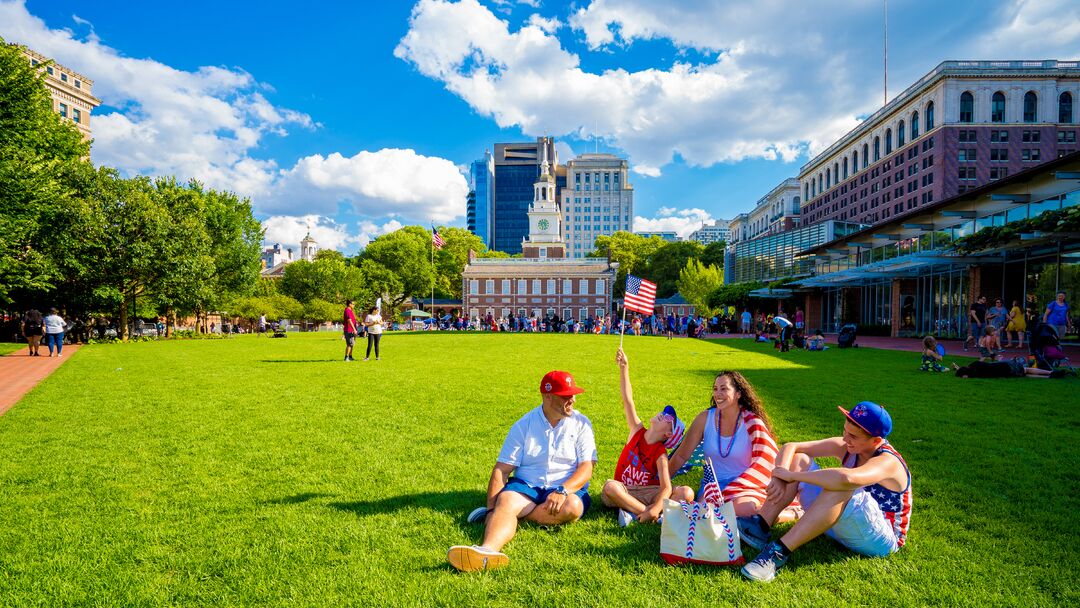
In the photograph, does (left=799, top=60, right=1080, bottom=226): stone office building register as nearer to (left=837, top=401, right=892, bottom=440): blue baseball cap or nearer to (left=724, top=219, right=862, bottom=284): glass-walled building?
(left=724, top=219, right=862, bottom=284): glass-walled building

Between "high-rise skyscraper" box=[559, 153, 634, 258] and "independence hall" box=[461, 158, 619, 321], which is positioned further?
"high-rise skyscraper" box=[559, 153, 634, 258]

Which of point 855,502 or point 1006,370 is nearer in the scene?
point 855,502

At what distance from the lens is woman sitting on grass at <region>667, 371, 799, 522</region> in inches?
150

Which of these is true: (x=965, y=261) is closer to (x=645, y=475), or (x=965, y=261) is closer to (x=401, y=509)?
(x=645, y=475)

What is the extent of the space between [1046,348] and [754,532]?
11.7 metres

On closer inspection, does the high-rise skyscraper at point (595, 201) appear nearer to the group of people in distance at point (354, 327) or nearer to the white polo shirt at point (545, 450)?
the group of people in distance at point (354, 327)

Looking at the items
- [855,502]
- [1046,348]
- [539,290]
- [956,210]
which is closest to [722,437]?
[855,502]

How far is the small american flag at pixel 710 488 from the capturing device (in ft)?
12.0

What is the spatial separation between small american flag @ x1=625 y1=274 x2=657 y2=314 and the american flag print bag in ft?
20.3

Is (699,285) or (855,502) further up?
(699,285)

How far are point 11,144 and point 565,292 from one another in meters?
47.7

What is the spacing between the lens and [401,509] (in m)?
4.07

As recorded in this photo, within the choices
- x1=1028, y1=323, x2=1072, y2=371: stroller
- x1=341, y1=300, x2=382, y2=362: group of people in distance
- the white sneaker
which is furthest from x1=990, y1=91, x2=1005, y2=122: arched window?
the white sneaker

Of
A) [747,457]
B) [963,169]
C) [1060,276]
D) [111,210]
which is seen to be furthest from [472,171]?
[747,457]
